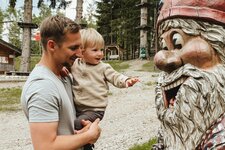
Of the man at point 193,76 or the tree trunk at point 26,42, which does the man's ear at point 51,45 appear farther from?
the tree trunk at point 26,42

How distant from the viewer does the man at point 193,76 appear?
76.3 inches

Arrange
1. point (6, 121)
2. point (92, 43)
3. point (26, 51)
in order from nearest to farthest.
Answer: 1. point (92, 43)
2. point (6, 121)
3. point (26, 51)

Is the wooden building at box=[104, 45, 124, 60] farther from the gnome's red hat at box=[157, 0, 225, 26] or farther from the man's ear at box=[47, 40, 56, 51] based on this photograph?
the man's ear at box=[47, 40, 56, 51]

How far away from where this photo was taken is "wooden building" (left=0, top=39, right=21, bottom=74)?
25.2 m

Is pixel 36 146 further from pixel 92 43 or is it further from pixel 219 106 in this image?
pixel 92 43

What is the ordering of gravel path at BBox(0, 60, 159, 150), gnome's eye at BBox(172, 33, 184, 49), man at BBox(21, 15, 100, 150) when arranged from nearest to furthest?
man at BBox(21, 15, 100, 150) → gnome's eye at BBox(172, 33, 184, 49) → gravel path at BBox(0, 60, 159, 150)

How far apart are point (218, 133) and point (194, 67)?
1.21ft

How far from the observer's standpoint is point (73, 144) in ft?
5.99

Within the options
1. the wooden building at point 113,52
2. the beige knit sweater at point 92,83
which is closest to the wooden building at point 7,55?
the wooden building at point 113,52

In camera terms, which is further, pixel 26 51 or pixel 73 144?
pixel 26 51

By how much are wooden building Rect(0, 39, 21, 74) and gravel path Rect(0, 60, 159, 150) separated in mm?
15901

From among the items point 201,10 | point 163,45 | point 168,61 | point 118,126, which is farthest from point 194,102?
point 118,126

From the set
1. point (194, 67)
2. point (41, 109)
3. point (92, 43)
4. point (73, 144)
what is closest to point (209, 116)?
point (194, 67)

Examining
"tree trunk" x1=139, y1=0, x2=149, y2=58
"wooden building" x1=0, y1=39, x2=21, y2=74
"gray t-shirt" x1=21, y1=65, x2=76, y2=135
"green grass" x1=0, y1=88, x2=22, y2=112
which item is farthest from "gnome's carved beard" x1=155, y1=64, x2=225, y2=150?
"wooden building" x1=0, y1=39, x2=21, y2=74
